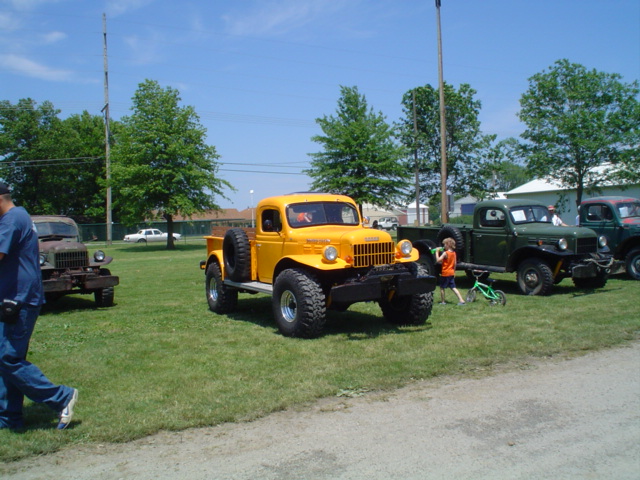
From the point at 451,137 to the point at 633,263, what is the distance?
2494 cm

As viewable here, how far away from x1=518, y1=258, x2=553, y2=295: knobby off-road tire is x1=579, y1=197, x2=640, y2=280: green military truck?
10.0 feet

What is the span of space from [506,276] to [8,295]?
1330 centimetres

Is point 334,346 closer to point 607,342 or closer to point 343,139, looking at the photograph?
point 607,342

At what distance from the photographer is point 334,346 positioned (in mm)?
7852

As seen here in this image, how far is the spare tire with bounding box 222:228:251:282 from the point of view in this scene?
9.95 meters

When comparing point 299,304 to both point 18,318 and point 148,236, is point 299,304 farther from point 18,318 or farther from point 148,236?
point 148,236

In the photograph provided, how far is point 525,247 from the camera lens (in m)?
12.3

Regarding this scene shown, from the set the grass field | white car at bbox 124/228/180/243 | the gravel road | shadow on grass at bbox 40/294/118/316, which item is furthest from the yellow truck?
white car at bbox 124/228/180/243

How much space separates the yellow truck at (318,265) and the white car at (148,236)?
42.5m

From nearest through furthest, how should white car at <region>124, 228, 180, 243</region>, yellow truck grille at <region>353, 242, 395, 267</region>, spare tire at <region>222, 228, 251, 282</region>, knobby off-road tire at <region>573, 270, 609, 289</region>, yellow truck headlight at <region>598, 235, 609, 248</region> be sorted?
yellow truck grille at <region>353, 242, 395, 267</region> < spare tire at <region>222, 228, 251, 282</region> < knobby off-road tire at <region>573, 270, 609, 289</region> < yellow truck headlight at <region>598, 235, 609, 248</region> < white car at <region>124, 228, 180, 243</region>

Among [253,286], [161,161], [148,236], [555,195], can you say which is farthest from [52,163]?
[253,286]

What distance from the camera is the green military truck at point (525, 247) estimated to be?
11898mm

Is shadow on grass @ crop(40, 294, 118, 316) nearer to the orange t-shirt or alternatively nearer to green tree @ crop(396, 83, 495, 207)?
the orange t-shirt

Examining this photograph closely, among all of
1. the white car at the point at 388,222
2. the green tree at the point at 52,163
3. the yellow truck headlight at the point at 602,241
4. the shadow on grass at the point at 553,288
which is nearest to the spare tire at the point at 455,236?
the shadow on grass at the point at 553,288
